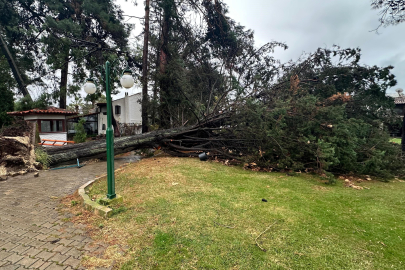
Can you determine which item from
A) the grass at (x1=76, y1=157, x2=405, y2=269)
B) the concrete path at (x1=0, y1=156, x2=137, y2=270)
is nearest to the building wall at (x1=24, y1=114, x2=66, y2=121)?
the concrete path at (x1=0, y1=156, x2=137, y2=270)

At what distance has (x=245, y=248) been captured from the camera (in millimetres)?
2314

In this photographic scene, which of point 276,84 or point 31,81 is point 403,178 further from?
point 31,81

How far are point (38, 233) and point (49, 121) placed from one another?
1354 centimetres

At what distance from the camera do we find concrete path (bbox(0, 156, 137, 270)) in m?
Result: 2.24

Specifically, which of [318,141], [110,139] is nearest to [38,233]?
[110,139]

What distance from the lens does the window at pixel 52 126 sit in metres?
13.1

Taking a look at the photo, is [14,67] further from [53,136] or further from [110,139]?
[110,139]

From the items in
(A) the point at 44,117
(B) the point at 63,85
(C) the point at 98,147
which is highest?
(B) the point at 63,85

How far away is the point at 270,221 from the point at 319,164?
363cm

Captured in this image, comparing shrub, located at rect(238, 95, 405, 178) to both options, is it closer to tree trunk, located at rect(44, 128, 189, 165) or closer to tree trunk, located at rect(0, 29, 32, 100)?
tree trunk, located at rect(44, 128, 189, 165)

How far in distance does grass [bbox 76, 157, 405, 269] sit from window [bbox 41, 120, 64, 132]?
467 inches

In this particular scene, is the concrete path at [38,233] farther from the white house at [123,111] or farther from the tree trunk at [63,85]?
the white house at [123,111]

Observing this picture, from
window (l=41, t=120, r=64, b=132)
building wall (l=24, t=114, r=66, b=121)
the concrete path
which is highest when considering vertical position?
building wall (l=24, t=114, r=66, b=121)

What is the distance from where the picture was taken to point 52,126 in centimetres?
1360
